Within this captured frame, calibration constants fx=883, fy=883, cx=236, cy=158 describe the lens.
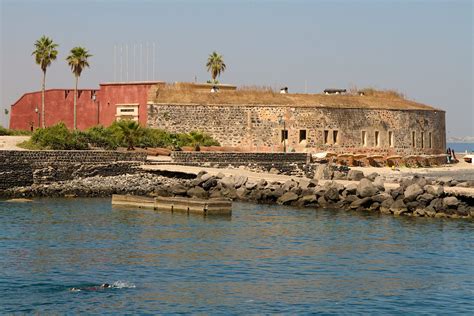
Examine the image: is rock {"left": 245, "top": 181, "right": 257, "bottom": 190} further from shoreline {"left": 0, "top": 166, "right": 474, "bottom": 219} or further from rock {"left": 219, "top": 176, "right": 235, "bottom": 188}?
rock {"left": 219, "top": 176, "right": 235, "bottom": 188}

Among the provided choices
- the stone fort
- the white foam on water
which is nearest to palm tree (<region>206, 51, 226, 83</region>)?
the stone fort

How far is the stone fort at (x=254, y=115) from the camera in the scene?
161 ft

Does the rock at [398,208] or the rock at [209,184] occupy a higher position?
the rock at [209,184]

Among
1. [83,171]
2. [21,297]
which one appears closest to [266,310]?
[21,297]

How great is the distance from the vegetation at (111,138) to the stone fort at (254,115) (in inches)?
120

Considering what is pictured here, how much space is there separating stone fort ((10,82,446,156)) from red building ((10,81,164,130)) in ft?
0.18

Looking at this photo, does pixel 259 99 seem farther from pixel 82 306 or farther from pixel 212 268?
pixel 82 306

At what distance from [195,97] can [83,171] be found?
14.4m

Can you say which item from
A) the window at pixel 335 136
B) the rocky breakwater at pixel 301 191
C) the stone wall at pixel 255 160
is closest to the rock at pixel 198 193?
the rocky breakwater at pixel 301 191

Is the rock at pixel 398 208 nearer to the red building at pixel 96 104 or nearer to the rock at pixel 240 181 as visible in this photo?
the rock at pixel 240 181

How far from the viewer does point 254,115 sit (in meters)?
49.2

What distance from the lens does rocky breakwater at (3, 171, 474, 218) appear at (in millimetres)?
30266

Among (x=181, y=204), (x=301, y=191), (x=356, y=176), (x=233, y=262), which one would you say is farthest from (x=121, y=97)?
(x=233, y=262)

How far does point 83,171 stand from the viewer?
36188 millimetres
